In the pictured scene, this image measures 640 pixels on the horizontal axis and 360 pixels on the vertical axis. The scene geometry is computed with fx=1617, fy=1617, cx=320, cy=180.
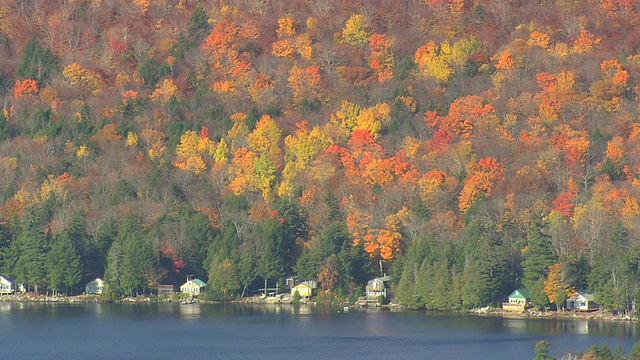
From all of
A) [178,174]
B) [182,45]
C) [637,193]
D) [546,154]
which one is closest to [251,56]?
[182,45]

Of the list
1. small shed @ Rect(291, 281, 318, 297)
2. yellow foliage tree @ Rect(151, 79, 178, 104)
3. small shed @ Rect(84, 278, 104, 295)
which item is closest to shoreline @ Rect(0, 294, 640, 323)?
small shed @ Rect(84, 278, 104, 295)

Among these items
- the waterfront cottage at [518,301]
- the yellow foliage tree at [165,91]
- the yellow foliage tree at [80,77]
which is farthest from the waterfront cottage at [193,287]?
the yellow foliage tree at [80,77]

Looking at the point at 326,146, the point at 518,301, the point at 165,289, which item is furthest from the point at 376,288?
the point at 326,146

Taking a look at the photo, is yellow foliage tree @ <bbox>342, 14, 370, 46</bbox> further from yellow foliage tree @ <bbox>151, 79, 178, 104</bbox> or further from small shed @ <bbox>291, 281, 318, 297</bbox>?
small shed @ <bbox>291, 281, 318, 297</bbox>

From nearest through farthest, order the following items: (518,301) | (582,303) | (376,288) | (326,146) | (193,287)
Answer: (582,303), (518,301), (376,288), (193,287), (326,146)

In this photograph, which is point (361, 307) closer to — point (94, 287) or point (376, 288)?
point (376, 288)

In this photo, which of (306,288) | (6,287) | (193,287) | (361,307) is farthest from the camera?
(6,287)

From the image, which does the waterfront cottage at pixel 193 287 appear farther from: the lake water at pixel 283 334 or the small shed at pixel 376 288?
the small shed at pixel 376 288
